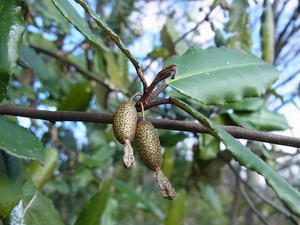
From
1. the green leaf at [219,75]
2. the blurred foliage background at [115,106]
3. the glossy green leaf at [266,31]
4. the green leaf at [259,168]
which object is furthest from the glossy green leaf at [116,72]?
the green leaf at [259,168]

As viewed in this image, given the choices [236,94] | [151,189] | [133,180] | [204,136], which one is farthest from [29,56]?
[133,180]

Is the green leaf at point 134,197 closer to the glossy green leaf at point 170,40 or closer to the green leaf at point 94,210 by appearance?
the green leaf at point 94,210

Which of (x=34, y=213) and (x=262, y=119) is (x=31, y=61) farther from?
(x=262, y=119)

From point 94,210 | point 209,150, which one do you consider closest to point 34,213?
point 94,210

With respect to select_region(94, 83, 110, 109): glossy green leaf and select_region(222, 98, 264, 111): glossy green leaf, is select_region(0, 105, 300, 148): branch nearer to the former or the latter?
select_region(222, 98, 264, 111): glossy green leaf

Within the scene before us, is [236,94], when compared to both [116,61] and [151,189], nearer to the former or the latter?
[116,61]

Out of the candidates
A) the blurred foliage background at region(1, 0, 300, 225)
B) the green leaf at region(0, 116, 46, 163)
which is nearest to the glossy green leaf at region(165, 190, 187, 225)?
the blurred foliage background at region(1, 0, 300, 225)
